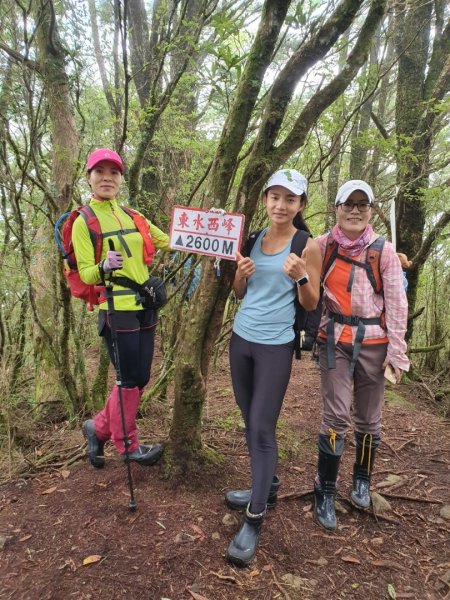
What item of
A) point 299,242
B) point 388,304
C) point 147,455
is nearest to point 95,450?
point 147,455

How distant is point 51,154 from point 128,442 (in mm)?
3457

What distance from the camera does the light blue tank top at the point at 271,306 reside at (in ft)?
8.41

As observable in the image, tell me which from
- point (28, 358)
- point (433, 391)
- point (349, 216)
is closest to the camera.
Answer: point (349, 216)

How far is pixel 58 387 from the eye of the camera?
187 inches

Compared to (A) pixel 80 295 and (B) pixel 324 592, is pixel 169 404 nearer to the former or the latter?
(A) pixel 80 295

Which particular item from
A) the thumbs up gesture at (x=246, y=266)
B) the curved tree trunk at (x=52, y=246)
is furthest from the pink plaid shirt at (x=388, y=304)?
the curved tree trunk at (x=52, y=246)

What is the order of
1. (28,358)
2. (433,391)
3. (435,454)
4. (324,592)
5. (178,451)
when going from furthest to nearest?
(433,391)
(28,358)
(435,454)
(178,451)
(324,592)

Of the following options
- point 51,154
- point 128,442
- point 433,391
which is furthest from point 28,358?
point 433,391

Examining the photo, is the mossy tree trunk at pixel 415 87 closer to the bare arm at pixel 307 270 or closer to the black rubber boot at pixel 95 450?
the bare arm at pixel 307 270

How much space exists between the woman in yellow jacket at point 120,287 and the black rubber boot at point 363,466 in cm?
157

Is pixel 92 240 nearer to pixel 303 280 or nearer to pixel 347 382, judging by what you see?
pixel 303 280

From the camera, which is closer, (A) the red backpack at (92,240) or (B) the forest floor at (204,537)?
(B) the forest floor at (204,537)

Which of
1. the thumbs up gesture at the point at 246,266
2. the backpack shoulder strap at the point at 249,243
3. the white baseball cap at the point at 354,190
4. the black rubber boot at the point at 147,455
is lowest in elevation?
the black rubber boot at the point at 147,455

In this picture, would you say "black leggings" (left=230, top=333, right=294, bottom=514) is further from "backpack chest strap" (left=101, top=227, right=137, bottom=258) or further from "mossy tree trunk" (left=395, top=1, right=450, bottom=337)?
"mossy tree trunk" (left=395, top=1, right=450, bottom=337)
